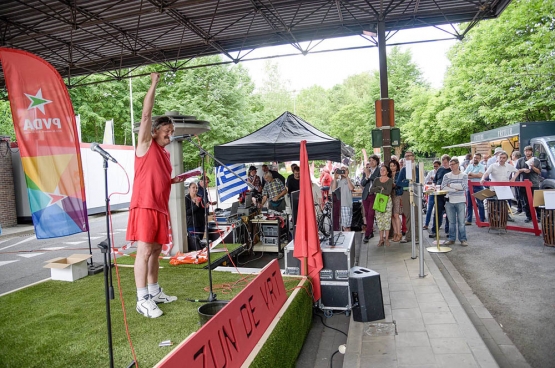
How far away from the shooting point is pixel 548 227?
7.71 m

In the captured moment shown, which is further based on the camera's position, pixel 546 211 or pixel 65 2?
pixel 65 2

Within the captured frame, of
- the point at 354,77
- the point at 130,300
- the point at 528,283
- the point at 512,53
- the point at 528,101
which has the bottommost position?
the point at 528,283

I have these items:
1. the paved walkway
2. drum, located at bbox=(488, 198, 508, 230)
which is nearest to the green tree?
drum, located at bbox=(488, 198, 508, 230)

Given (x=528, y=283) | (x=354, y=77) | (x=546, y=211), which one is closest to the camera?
(x=528, y=283)

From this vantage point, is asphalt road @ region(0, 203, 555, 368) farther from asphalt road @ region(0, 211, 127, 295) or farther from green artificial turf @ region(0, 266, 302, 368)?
green artificial turf @ region(0, 266, 302, 368)

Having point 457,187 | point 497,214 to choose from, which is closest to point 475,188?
point 497,214

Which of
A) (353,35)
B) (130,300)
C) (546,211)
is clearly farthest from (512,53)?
(130,300)

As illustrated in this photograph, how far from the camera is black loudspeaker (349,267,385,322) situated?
15.1ft

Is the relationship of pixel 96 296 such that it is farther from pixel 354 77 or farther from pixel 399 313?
pixel 354 77

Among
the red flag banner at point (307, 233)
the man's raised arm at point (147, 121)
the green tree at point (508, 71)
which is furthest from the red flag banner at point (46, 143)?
the green tree at point (508, 71)

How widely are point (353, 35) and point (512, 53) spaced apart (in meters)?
13.0

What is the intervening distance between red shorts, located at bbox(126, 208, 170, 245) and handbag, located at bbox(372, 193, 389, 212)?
543 cm

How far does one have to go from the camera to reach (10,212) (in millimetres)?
16109

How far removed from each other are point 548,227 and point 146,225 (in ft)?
25.0
